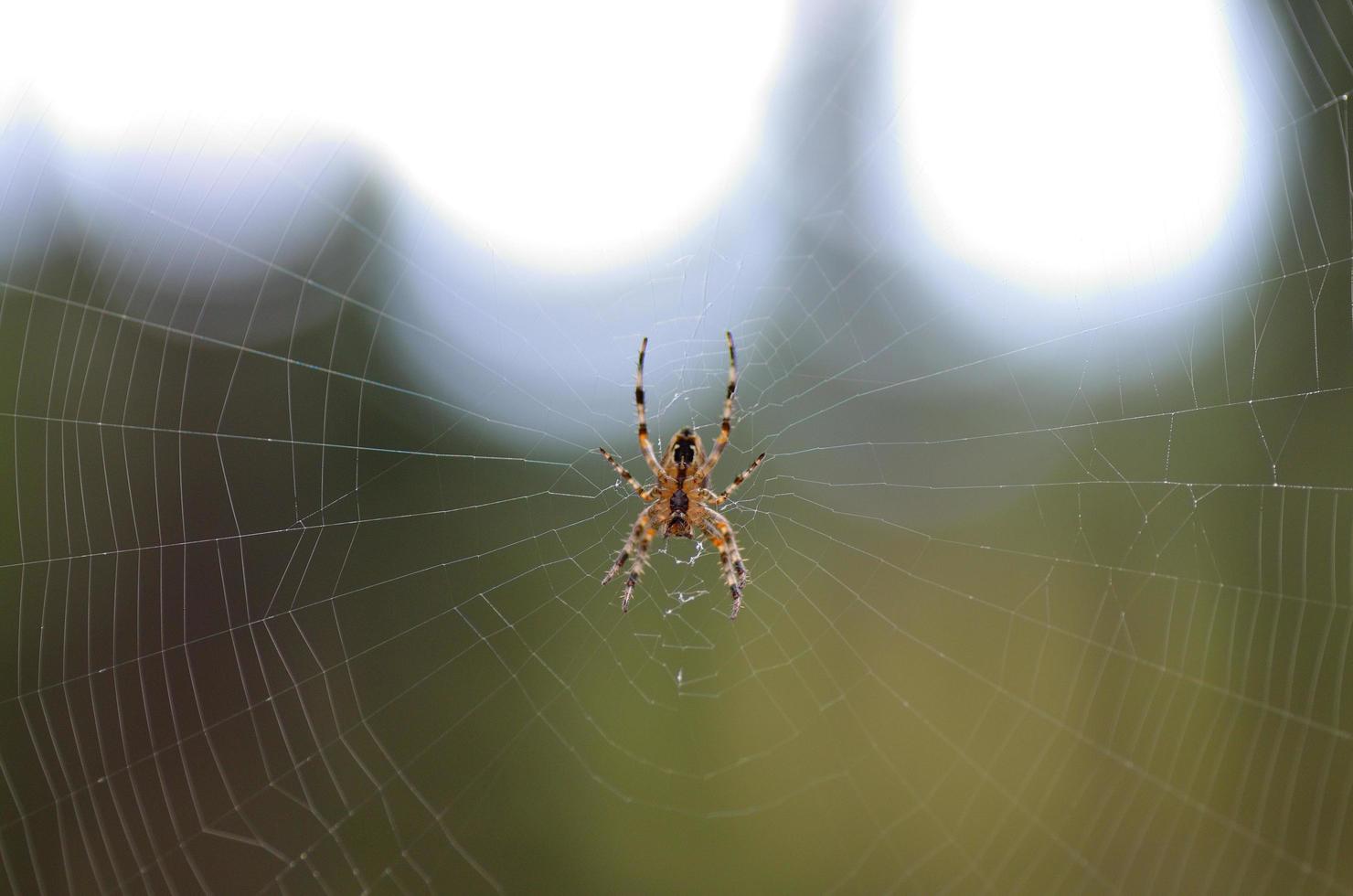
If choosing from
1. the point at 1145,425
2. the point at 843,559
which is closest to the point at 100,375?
the point at 843,559

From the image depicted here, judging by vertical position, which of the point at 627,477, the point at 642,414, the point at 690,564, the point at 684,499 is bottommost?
the point at 690,564

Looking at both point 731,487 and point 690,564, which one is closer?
point 731,487

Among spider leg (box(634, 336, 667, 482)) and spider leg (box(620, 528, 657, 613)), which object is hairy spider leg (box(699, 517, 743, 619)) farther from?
spider leg (box(634, 336, 667, 482))

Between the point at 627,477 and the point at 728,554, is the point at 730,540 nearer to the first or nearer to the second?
the point at 728,554

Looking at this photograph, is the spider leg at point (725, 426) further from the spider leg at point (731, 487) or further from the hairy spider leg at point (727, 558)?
the hairy spider leg at point (727, 558)

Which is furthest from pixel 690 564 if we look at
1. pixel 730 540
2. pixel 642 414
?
pixel 642 414

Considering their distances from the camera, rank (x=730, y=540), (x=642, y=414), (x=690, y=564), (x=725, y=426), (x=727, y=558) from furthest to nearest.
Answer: (x=690, y=564), (x=730, y=540), (x=727, y=558), (x=725, y=426), (x=642, y=414)

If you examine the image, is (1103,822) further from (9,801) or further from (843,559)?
(9,801)

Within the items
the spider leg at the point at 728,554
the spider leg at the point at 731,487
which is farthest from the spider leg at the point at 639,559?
the spider leg at the point at 731,487
